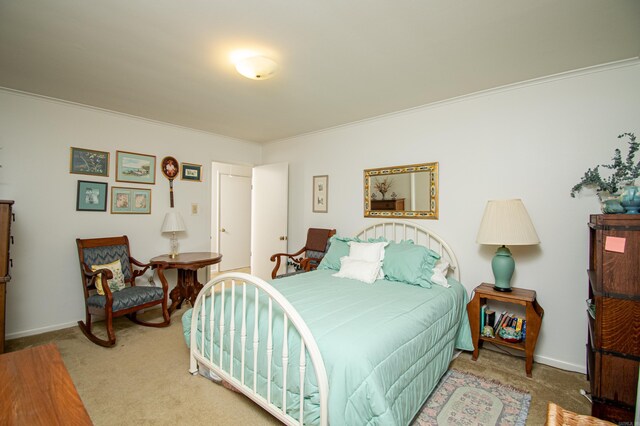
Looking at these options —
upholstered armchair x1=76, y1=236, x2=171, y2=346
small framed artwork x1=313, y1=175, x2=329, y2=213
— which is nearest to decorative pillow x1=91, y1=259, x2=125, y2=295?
upholstered armchair x1=76, y1=236, x2=171, y2=346

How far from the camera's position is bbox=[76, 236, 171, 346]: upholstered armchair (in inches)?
113

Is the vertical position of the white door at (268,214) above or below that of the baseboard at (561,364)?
above

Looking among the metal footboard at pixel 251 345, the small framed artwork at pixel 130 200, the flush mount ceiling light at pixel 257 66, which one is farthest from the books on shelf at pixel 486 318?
the small framed artwork at pixel 130 200

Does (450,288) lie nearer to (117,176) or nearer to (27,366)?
(27,366)

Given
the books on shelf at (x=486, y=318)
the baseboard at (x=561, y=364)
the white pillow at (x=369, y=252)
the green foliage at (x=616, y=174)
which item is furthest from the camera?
the white pillow at (x=369, y=252)

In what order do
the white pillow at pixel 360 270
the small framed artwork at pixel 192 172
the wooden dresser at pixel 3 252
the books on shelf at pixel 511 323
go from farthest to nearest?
the small framed artwork at pixel 192 172 → the white pillow at pixel 360 270 → the books on shelf at pixel 511 323 → the wooden dresser at pixel 3 252

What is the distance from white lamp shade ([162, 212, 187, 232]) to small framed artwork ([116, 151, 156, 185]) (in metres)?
0.52

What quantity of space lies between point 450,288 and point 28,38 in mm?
3760

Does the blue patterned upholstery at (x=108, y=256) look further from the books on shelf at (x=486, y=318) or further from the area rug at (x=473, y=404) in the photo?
the books on shelf at (x=486, y=318)

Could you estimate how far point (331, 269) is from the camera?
3332 mm

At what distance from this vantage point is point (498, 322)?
2707 millimetres

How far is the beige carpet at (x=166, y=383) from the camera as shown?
1.90 meters

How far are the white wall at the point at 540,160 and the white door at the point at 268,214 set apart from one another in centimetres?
195

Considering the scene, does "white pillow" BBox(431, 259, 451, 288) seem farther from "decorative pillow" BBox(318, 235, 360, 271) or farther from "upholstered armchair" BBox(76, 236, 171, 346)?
"upholstered armchair" BBox(76, 236, 171, 346)
